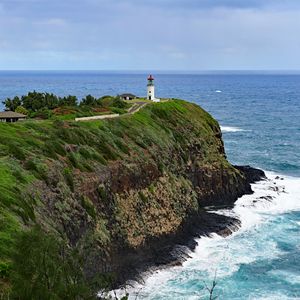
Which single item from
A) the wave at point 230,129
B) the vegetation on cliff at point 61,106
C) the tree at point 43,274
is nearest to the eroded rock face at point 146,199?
the vegetation on cliff at point 61,106

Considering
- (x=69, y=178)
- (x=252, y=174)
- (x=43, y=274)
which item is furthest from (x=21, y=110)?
(x=43, y=274)

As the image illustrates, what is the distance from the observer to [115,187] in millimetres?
51562

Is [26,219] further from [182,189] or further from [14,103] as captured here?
[14,103]

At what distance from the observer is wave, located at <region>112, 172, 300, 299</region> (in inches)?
1642

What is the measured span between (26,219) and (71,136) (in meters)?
20.3

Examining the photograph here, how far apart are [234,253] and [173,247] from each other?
6.14 m

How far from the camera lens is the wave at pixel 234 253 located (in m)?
41.7

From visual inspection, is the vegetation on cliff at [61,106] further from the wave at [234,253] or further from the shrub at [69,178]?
the wave at [234,253]

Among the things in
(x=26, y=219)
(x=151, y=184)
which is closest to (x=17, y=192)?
(x=26, y=219)

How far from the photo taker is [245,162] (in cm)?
9256

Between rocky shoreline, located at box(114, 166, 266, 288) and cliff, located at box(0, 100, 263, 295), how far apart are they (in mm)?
130

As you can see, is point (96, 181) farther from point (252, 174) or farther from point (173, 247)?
point (252, 174)

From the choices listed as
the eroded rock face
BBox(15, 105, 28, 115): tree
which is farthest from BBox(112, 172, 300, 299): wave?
BBox(15, 105, 28, 115): tree

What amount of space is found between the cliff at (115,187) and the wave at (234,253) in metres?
1.95
